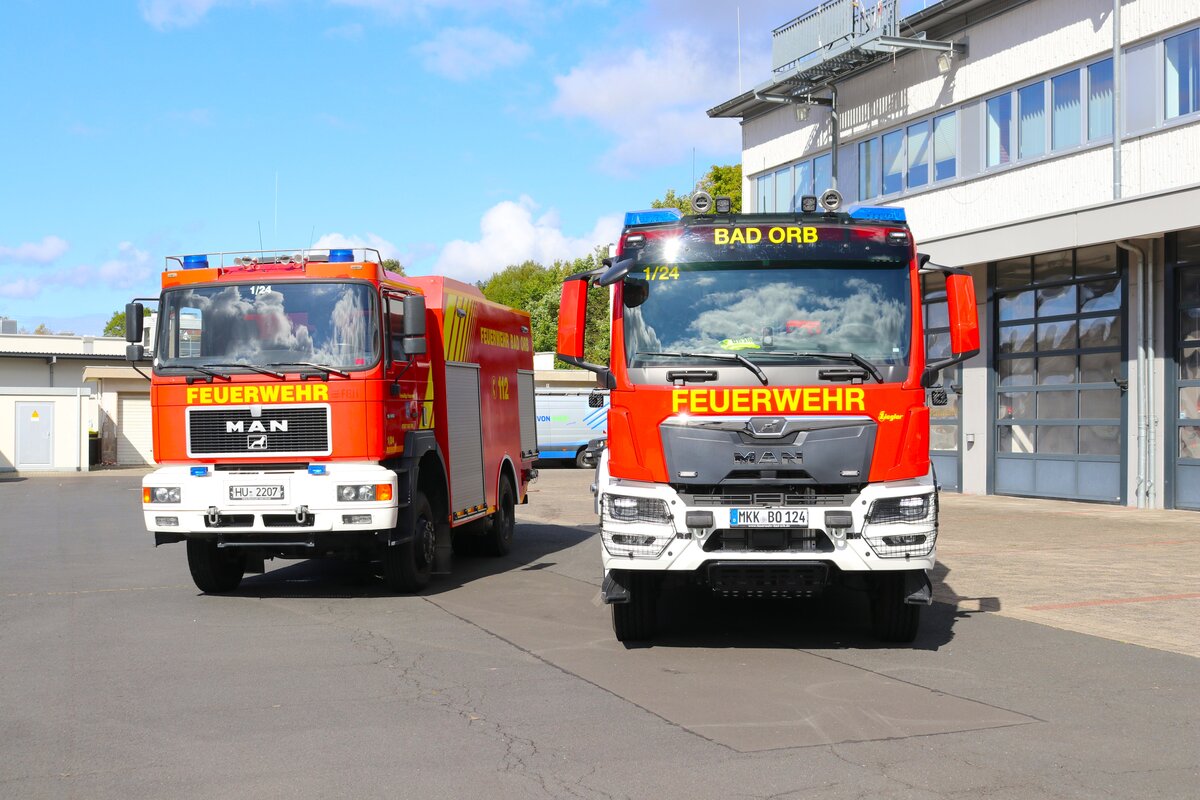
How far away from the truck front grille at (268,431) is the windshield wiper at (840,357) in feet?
14.1

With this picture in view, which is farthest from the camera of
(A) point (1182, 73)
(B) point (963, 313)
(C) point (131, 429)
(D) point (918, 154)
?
(C) point (131, 429)

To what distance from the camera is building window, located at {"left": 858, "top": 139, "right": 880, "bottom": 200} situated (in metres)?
27.0

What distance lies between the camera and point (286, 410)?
10.8 meters

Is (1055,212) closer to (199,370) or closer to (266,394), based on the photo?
(266,394)

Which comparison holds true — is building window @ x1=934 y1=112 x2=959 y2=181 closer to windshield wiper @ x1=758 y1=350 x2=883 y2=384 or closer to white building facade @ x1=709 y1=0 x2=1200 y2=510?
white building facade @ x1=709 y1=0 x2=1200 y2=510

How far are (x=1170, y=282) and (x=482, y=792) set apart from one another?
17.6 meters

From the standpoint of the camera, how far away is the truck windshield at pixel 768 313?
8453mm

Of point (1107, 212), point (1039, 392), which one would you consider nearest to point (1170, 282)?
point (1107, 212)

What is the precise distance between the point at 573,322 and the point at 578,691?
2.61 meters

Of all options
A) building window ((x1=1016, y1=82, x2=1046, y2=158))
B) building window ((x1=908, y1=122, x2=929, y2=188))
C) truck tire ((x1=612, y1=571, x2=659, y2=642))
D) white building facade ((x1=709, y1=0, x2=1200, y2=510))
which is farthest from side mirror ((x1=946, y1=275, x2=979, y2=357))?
building window ((x1=908, y1=122, x2=929, y2=188))

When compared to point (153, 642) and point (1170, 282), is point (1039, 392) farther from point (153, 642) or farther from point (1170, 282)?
point (153, 642)

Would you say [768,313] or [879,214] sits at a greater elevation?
[879,214]

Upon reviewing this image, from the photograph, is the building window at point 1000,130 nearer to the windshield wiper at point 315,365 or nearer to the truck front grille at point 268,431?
the windshield wiper at point 315,365

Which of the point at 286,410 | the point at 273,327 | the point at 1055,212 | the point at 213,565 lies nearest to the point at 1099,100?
the point at 1055,212
